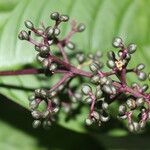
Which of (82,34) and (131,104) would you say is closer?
(131,104)

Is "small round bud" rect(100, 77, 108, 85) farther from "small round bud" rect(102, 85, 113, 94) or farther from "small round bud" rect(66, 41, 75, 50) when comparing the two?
"small round bud" rect(66, 41, 75, 50)

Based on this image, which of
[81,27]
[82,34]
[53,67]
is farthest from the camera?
[82,34]

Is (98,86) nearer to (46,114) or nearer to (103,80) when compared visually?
(103,80)

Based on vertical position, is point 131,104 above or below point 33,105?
above

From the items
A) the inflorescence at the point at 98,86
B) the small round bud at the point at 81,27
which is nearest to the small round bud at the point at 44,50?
the inflorescence at the point at 98,86

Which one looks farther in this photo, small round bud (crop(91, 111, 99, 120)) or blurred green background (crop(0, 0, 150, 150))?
blurred green background (crop(0, 0, 150, 150))

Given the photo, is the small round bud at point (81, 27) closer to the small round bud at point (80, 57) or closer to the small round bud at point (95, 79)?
the small round bud at point (80, 57)

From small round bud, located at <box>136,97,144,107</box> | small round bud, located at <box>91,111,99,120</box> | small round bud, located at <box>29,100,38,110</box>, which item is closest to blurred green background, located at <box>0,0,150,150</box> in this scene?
small round bud, located at <box>29,100,38,110</box>

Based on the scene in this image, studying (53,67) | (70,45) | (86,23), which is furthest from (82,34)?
(53,67)

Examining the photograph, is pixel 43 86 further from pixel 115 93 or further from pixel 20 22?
pixel 115 93
